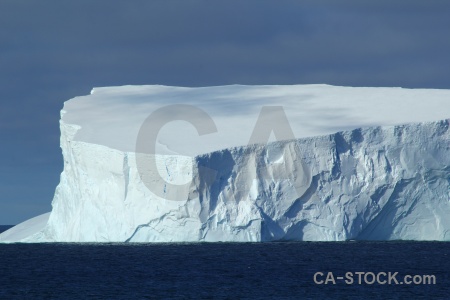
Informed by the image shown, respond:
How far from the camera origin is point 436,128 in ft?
100

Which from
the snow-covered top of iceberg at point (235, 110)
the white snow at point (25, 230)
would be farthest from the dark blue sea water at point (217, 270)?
the snow-covered top of iceberg at point (235, 110)

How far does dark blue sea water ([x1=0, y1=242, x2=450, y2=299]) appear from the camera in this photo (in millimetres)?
22156

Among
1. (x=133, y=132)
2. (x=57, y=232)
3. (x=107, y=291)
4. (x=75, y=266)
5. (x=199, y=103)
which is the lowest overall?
(x=107, y=291)

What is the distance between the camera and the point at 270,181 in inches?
1183

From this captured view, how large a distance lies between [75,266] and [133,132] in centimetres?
623

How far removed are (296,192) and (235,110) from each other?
18.5 feet

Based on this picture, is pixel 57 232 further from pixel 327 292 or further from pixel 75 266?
pixel 327 292

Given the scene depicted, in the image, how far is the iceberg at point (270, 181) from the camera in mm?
29812

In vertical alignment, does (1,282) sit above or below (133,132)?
below

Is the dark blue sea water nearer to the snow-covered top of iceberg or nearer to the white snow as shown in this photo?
the white snow

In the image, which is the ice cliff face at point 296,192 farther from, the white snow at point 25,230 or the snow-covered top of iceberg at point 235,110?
the white snow at point 25,230

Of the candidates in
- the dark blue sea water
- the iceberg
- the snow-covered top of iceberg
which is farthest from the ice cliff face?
the dark blue sea water

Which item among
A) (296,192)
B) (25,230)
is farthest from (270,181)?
(25,230)

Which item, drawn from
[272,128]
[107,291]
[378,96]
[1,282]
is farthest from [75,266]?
[378,96]
